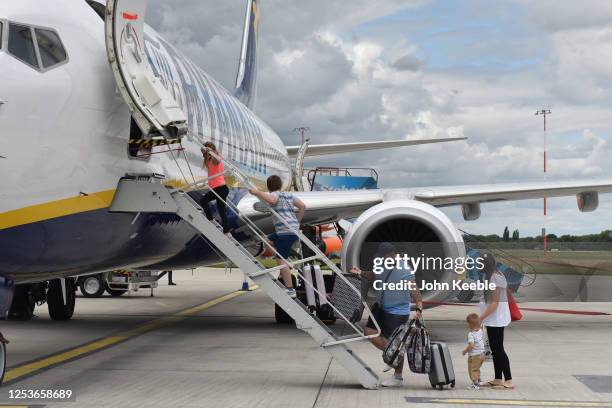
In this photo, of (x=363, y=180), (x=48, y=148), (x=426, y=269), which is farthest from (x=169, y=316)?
(x=363, y=180)

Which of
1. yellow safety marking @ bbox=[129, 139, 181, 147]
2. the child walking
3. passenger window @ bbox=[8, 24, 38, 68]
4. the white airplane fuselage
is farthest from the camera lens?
yellow safety marking @ bbox=[129, 139, 181, 147]

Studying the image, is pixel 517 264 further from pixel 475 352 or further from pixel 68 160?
pixel 68 160

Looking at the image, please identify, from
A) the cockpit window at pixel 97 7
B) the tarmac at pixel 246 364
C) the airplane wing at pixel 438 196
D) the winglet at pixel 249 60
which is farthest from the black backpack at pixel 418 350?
the winglet at pixel 249 60

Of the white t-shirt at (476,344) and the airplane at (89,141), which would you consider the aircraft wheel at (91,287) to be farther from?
the white t-shirt at (476,344)

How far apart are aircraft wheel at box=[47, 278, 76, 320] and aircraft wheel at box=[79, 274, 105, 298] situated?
18.9 feet

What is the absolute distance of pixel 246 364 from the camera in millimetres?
8484

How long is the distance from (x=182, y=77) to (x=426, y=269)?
3.72 metres

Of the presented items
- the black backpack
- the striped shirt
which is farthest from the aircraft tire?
the black backpack

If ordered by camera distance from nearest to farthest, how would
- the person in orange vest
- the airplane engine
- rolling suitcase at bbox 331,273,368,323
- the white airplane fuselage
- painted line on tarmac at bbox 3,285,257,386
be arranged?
the white airplane fuselage
painted line on tarmac at bbox 3,285,257,386
the person in orange vest
rolling suitcase at bbox 331,273,368,323
the airplane engine

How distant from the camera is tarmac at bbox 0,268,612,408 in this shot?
658 cm

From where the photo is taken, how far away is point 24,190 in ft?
19.7

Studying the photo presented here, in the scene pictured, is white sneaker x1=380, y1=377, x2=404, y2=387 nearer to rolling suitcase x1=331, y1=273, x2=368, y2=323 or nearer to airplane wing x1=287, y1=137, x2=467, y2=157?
rolling suitcase x1=331, y1=273, x2=368, y2=323

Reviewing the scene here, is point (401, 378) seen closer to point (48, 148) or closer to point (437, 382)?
point (437, 382)

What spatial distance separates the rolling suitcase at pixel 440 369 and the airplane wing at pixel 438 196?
3.98 meters
